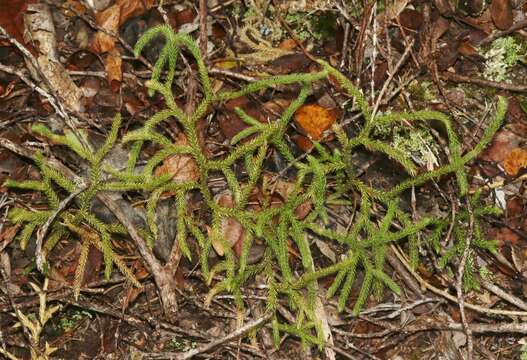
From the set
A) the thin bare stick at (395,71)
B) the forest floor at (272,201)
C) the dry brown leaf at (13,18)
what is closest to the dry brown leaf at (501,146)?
the forest floor at (272,201)

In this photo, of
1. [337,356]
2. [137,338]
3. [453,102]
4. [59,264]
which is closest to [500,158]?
[453,102]

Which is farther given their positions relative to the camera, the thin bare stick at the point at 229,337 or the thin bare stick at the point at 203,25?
the thin bare stick at the point at 203,25

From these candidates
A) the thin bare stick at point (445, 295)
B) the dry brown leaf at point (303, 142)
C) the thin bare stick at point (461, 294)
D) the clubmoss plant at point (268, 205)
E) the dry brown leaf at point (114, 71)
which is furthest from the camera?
the dry brown leaf at point (114, 71)

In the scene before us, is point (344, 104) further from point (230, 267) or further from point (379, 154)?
point (230, 267)

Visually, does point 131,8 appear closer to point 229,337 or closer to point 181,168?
point 181,168

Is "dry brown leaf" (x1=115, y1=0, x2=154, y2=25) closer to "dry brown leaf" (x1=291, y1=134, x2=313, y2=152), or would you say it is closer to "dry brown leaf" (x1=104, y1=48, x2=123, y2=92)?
"dry brown leaf" (x1=104, y1=48, x2=123, y2=92)

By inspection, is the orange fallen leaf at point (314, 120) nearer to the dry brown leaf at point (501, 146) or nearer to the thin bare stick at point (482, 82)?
the thin bare stick at point (482, 82)

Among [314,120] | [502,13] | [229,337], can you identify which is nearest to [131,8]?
[314,120]
